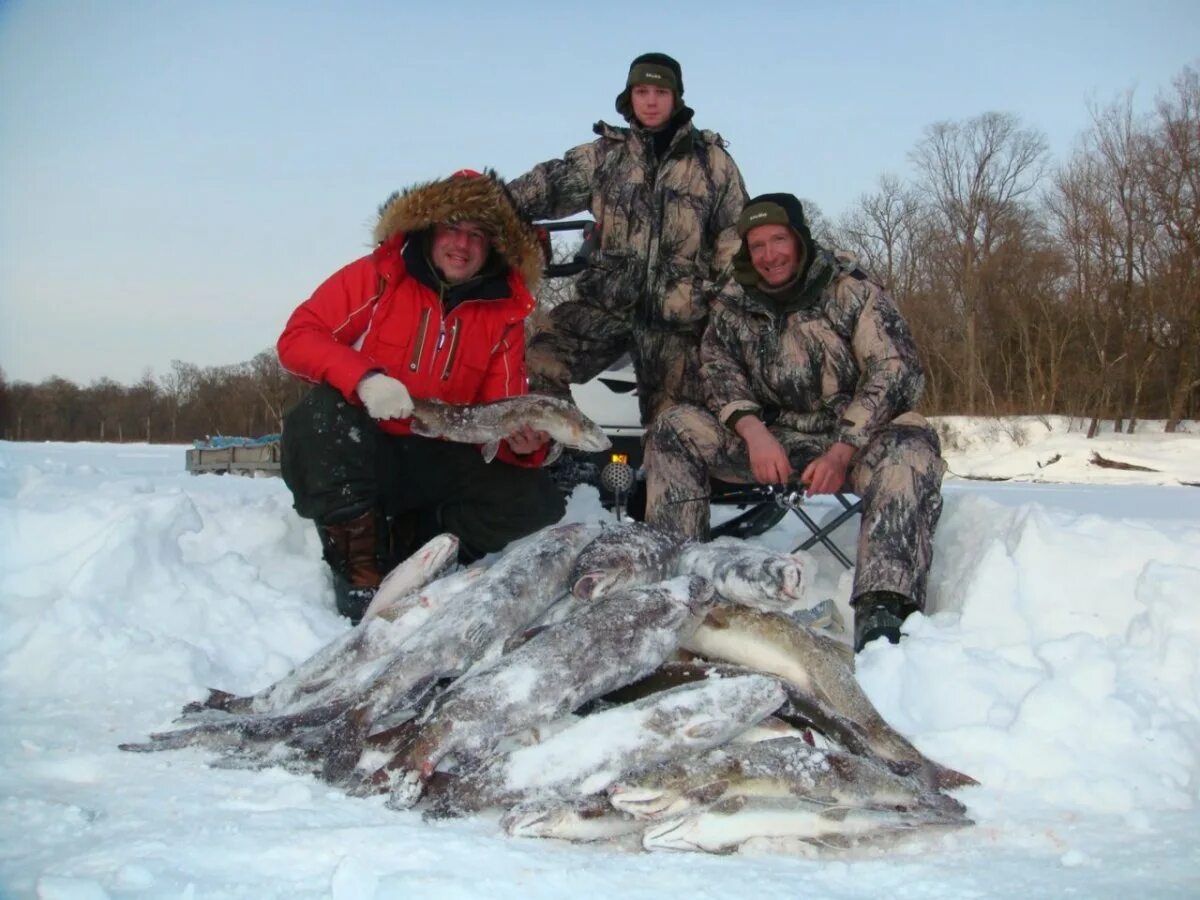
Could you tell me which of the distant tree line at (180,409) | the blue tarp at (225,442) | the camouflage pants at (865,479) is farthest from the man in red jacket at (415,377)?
the distant tree line at (180,409)

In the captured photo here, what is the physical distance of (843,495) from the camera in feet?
16.8

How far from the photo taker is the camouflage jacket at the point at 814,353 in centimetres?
492

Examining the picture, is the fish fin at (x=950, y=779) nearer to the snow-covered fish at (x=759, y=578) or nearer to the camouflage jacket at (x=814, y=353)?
→ the snow-covered fish at (x=759, y=578)

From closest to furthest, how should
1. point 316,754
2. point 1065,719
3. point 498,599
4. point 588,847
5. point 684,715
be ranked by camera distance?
1. point 588,847
2. point 684,715
3. point 316,754
4. point 1065,719
5. point 498,599

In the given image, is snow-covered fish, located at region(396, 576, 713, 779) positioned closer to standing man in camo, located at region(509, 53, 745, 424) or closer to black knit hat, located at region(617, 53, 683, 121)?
standing man in camo, located at region(509, 53, 745, 424)

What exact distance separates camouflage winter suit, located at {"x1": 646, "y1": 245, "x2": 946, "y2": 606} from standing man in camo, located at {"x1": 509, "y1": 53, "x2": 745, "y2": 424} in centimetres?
50

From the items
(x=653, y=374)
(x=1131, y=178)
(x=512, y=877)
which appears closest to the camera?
(x=512, y=877)

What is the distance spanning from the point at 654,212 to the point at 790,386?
1.36 metres

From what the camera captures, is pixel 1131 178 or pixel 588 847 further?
pixel 1131 178

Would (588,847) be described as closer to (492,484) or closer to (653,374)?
(492,484)

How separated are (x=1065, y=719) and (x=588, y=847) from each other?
64.9 inches

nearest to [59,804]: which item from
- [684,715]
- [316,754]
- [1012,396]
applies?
[316,754]

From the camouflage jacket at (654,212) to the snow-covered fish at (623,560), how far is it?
7.10 feet

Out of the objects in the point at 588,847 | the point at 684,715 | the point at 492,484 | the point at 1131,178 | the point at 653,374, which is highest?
the point at 1131,178
